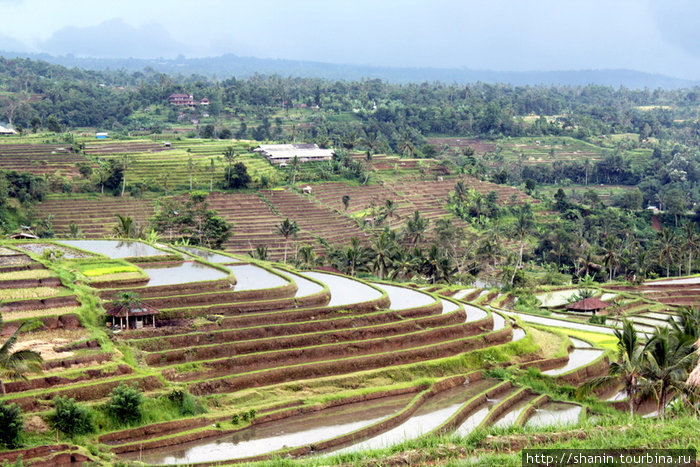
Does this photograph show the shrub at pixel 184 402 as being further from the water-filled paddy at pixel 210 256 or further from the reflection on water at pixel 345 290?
the water-filled paddy at pixel 210 256

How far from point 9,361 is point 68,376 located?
3.10 m

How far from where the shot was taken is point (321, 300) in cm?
3416

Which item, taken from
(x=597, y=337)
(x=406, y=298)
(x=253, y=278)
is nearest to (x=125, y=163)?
(x=253, y=278)

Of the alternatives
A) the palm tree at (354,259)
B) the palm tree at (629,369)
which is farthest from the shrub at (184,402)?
the palm tree at (354,259)

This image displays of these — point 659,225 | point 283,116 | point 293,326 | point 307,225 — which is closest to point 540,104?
point 283,116

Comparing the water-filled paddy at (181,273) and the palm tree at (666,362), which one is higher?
the palm tree at (666,362)

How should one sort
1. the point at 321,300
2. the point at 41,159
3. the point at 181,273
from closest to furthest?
the point at 321,300
the point at 181,273
the point at 41,159

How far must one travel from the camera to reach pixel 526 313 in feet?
148

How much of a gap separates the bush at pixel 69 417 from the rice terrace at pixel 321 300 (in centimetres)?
6

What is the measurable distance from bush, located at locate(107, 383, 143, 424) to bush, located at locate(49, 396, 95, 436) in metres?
0.97

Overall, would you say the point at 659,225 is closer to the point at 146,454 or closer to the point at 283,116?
the point at 283,116

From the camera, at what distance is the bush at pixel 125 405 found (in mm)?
22938

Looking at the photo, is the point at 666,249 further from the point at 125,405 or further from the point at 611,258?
the point at 125,405

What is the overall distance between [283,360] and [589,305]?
83.2 feet
